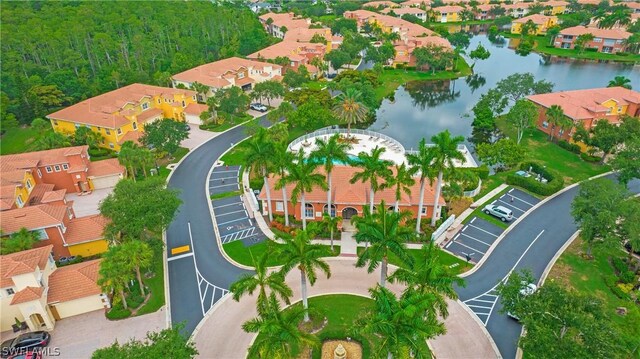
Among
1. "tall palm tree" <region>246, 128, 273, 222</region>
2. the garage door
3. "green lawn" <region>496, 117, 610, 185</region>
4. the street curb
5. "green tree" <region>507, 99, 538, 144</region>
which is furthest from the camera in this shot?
"green tree" <region>507, 99, 538, 144</region>

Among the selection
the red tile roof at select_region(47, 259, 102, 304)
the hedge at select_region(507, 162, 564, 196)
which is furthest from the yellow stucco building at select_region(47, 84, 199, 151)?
the hedge at select_region(507, 162, 564, 196)

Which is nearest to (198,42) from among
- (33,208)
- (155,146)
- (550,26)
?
(155,146)

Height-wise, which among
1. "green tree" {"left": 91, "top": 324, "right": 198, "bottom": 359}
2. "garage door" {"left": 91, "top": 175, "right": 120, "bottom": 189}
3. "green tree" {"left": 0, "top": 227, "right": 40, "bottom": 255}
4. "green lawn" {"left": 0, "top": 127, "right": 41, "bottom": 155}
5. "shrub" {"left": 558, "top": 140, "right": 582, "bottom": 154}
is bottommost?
"shrub" {"left": 558, "top": 140, "right": 582, "bottom": 154}

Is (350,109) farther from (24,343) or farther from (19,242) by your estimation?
(24,343)

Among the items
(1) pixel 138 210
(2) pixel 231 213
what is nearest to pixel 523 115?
(2) pixel 231 213

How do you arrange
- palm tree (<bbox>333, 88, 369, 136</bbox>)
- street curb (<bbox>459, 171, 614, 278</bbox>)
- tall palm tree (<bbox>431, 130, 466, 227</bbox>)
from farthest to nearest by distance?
palm tree (<bbox>333, 88, 369, 136</bbox>), street curb (<bbox>459, 171, 614, 278</bbox>), tall palm tree (<bbox>431, 130, 466, 227</bbox>)

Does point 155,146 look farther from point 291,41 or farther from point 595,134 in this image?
point 291,41

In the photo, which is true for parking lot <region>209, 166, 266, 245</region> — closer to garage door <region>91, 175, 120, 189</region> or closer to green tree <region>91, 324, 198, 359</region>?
garage door <region>91, 175, 120, 189</region>
